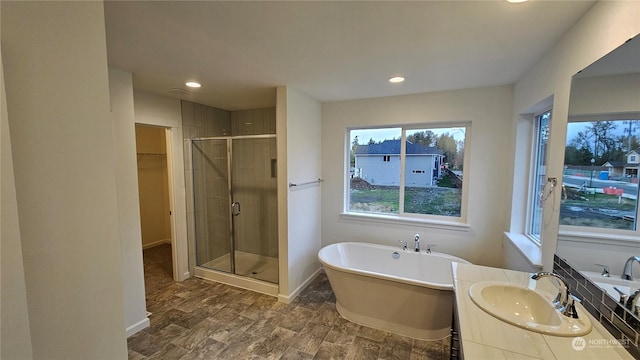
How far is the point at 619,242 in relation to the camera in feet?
4.02

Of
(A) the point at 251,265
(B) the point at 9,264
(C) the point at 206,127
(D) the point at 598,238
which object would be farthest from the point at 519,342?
(C) the point at 206,127

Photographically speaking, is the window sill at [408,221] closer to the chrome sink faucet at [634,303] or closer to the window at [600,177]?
the window at [600,177]

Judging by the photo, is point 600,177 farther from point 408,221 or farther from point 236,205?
point 236,205

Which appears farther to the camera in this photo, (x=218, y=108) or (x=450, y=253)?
(x=218, y=108)

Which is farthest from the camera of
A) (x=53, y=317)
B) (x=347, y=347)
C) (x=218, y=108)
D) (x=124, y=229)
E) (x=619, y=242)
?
(x=218, y=108)

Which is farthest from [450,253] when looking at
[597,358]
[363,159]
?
[597,358]

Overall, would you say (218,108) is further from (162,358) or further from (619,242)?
(619,242)

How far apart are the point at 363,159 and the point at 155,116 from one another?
2709 mm

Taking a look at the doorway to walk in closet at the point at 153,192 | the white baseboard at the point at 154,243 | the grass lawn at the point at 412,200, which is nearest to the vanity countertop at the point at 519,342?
the grass lawn at the point at 412,200

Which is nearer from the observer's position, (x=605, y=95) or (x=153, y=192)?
(x=605, y=95)

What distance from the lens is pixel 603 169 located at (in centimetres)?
132

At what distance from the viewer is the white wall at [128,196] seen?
233cm

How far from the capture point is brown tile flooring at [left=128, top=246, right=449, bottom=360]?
226 cm

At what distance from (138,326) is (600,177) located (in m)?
A: 3.74
